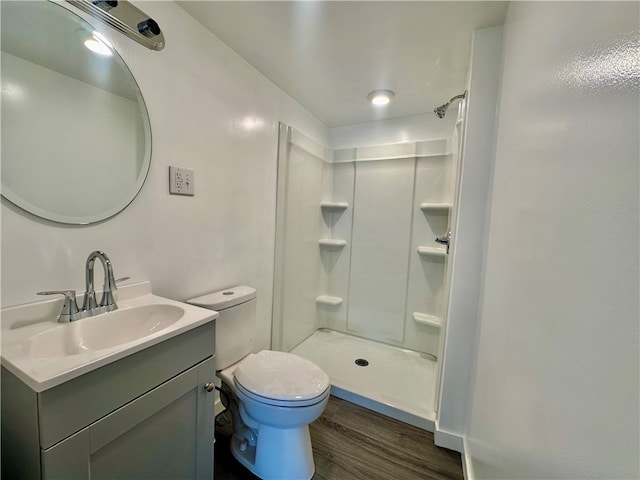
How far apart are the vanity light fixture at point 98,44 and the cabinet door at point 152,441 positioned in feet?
3.91

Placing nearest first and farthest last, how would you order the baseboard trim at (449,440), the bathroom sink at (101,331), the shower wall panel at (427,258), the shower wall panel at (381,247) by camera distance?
1. the bathroom sink at (101,331)
2. the baseboard trim at (449,440)
3. the shower wall panel at (427,258)
4. the shower wall panel at (381,247)

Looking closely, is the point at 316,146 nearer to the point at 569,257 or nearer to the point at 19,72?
the point at 19,72

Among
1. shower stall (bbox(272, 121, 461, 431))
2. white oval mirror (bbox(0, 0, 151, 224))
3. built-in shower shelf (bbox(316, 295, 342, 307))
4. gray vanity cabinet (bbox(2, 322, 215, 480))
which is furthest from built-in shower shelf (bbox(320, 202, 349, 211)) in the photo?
gray vanity cabinet (bbox(2, 322, 215, 480))

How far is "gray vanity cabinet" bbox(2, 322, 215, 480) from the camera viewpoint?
59 cm

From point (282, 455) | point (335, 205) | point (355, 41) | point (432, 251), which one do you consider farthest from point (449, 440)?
point (355, 41)

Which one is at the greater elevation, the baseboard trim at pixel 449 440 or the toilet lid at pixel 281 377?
the toilet lid at pixel 281 377

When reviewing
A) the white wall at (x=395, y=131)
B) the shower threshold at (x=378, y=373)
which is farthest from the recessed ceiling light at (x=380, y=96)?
the shower threshold at (x=378, y=373)

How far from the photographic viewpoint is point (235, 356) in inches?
53.6

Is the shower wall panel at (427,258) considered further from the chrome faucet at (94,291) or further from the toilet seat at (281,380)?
the chrome faucet at (94,291)

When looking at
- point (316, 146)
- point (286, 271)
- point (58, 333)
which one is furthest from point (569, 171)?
point (316, 146)

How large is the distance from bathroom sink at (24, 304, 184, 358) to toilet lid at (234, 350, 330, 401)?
44cm

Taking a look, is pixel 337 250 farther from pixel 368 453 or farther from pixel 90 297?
pixel 90 297

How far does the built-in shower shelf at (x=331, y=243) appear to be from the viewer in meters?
2.53

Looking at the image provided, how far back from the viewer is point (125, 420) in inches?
28.0
